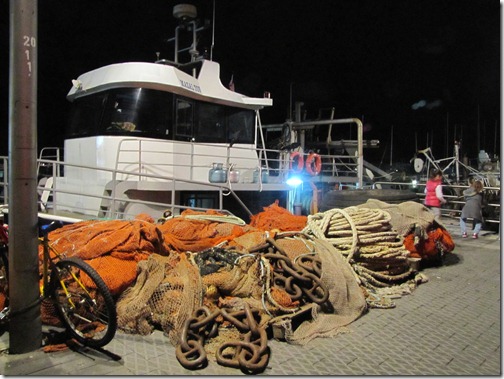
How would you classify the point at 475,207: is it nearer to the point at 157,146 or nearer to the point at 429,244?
the point at 429,244

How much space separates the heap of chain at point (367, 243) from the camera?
18.1 feet

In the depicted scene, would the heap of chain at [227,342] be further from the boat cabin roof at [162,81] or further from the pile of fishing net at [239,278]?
the boat cabin roof at [162,81]

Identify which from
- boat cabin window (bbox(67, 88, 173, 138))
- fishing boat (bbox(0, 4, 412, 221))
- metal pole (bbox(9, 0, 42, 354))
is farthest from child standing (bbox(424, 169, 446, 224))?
metal pole (bbox(9, 0, 42, 354))

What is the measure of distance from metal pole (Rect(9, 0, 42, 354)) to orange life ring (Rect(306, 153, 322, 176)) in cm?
841

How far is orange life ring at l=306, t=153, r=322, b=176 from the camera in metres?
11.3

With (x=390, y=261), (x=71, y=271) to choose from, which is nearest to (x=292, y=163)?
(x=390, y=261)

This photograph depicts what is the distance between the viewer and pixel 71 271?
12.8 feet

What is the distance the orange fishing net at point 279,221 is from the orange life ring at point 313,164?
3.90 m

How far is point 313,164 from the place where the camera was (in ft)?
38.3

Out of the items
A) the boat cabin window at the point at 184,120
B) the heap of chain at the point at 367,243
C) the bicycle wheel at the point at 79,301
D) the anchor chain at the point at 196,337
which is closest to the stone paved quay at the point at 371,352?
the anchor chain at the point at 196,337

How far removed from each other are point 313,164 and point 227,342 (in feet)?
28.1

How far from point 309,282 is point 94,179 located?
5511 mm

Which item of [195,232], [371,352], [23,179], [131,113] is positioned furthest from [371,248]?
[131,113]

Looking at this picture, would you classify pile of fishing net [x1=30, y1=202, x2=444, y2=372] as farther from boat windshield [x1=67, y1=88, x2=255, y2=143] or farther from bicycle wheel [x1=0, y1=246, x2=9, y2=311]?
boat windshield [x1=67, y1=88, x2=255, y2=143]
